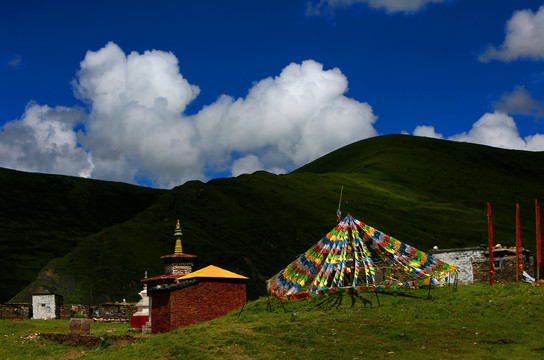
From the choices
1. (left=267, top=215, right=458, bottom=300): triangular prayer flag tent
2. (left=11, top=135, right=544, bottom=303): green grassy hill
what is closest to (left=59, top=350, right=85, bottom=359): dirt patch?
(left=267, top=215, right=458, bottom=300): triangular prayer flag tent

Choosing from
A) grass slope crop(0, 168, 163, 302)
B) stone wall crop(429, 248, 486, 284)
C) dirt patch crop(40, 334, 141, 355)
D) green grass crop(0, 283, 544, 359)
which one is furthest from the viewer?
grass slope crop(0, 168, 163, 302)

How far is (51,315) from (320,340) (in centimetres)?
3169

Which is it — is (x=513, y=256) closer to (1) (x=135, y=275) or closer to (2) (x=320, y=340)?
(2) (x=320, y=340)

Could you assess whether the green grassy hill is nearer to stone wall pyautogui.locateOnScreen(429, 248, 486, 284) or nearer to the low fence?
the low fence

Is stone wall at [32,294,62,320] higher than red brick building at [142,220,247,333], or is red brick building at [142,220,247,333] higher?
red brick building at [142,220,247,333]

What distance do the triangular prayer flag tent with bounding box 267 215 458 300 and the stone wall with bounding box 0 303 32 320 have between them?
24117 millimetres

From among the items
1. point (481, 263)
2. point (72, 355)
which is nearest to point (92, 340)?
point (72, 355)

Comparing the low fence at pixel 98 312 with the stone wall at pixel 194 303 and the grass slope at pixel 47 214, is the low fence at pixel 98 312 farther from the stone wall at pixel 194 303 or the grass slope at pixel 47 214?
the grass slope at pixel 47 214

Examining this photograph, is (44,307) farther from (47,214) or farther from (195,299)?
(47,214)

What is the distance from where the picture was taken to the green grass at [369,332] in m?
23.4

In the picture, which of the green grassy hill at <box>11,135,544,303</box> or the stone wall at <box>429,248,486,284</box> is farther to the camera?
the green grassy hill at <box>11,135,544,303</box>

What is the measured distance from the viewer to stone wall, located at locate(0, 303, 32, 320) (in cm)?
4828

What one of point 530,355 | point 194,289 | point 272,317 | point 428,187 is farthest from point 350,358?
point 428,187

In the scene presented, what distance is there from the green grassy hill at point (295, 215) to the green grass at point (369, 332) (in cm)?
3083
